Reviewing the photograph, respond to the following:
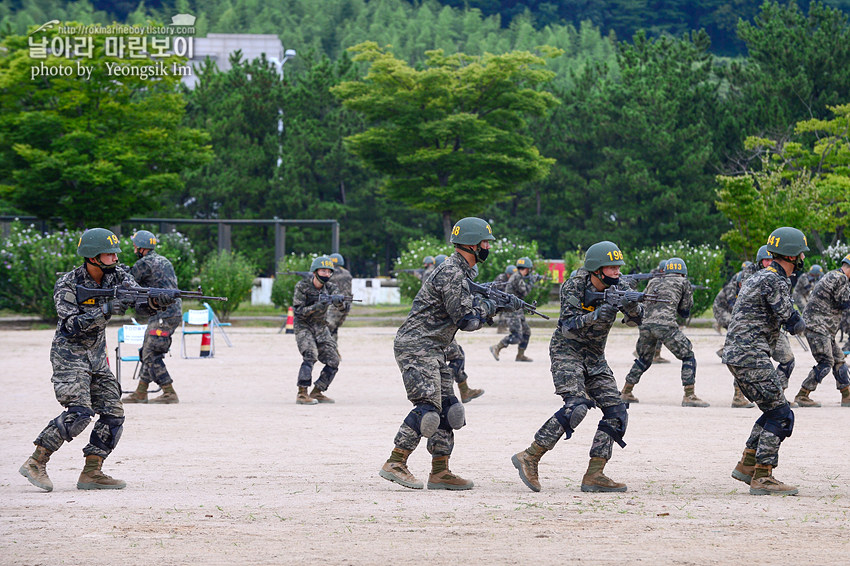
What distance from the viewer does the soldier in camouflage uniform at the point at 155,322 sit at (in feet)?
44.4

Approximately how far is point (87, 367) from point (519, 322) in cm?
1368

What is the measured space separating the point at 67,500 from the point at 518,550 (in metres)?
3.64

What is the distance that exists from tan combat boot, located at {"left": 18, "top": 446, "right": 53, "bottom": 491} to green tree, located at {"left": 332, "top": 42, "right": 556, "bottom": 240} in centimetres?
3812

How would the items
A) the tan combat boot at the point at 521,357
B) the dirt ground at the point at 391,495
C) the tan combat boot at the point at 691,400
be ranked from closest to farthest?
1. the dirt ground at the point at 391,495
2. the tan combat boot at the point at 691,400
3. the tan combat boot at the point at 521,357

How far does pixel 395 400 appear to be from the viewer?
15.6m

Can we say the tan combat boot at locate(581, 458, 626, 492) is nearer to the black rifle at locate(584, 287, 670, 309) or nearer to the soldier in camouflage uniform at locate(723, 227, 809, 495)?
the soldier in camouflage uniform at locate(723, 227, 809, 495)

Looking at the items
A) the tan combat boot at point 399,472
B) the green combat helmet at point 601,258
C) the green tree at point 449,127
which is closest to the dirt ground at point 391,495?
the tan combat boot at point 399,472

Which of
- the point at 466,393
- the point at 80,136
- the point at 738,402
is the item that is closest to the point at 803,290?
the point at 738,402

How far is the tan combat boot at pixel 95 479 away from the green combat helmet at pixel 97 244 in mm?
1629

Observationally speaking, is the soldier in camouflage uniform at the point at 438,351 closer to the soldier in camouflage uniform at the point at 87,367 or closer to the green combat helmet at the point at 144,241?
the soldier in camouflage uniform at the point at 87,367

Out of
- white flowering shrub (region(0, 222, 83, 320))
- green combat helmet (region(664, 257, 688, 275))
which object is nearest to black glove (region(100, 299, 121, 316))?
green combat helmet (region(664, 257, 688, 275))

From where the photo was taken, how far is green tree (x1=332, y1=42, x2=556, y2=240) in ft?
153

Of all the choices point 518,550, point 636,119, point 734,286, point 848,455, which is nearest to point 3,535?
point 518,550

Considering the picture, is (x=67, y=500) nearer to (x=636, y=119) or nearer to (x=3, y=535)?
(x=3, y=535)
